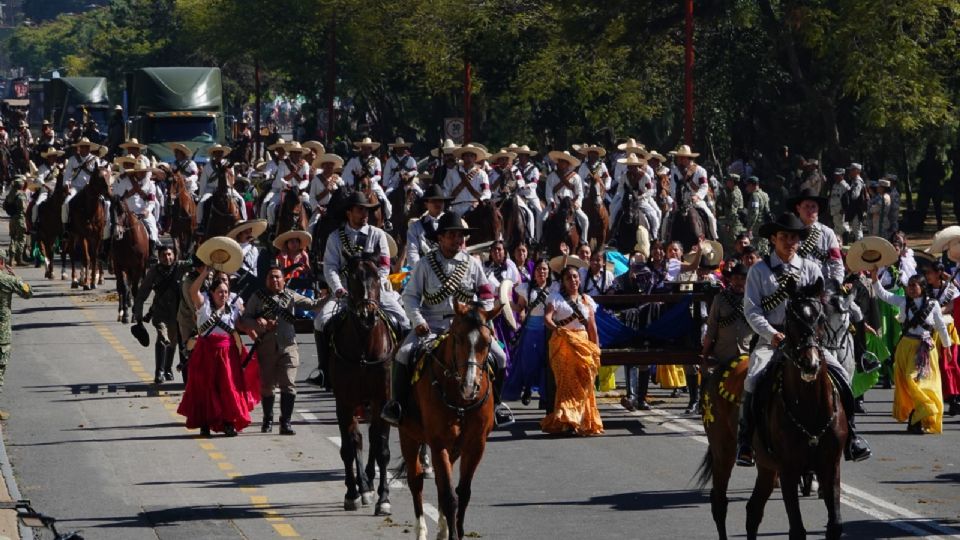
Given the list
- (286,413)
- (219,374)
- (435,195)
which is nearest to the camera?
(435,195)

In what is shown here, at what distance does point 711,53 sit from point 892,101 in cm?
766

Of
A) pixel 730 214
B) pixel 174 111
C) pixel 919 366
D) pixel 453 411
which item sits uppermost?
pixel 174 111

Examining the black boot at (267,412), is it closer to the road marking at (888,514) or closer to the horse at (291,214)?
the road marking at (888,514)

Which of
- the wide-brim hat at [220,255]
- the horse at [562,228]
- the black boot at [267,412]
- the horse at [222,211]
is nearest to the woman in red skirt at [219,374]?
the black boot at [267,412]

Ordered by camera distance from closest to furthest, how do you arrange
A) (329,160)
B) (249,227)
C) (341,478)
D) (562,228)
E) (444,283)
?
(444,283) → (341,478) → (249,227) → (329,160) → (562,228)

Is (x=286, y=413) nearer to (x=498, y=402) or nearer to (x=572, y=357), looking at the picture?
(x=572, y=357)

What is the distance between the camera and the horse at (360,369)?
16406mm

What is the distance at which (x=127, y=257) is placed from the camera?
3284 centimetres

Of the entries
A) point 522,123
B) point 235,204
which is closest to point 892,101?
point 235,204

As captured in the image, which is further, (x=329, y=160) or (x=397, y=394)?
(x=329, y=160)

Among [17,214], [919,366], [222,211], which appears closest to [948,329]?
[919,366]

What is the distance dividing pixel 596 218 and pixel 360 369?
20.8 metres

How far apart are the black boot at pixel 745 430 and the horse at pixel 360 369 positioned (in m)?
3.29

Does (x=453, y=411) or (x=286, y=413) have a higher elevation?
(x=453, y=411)
